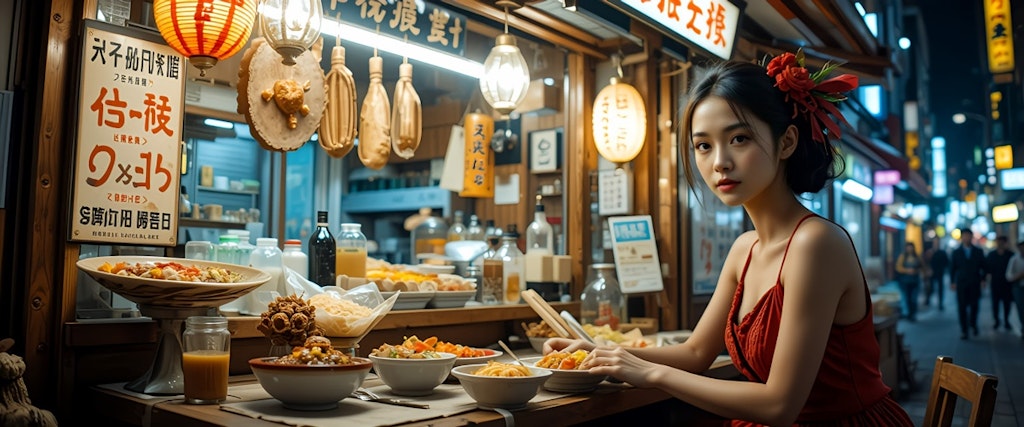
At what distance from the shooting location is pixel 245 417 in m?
2.23

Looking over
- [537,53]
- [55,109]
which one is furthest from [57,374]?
[537,53]

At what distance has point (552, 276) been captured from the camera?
4.99 m

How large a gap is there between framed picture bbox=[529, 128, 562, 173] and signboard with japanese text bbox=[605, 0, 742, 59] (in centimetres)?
211

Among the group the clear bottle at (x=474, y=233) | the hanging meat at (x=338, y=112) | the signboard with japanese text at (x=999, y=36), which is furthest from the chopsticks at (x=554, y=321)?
the signboard with japanese text at (x=999, y=36)

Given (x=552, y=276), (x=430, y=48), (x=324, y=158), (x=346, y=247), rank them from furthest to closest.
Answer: (x=324, y=158) < (x=552, y=276) < (x=430, y=48) < (x=346, y=247)

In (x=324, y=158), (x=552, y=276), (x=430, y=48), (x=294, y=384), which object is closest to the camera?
(x=294, y=384)

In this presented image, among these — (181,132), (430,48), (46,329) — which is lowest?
(46,329)

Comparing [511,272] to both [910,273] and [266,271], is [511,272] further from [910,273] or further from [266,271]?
[910,273]

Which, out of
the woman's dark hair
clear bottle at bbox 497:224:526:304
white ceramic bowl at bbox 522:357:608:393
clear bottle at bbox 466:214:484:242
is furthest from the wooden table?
clear bottle at bbox 466:214:484:242

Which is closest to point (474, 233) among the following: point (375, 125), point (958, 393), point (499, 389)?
point (375, 125)

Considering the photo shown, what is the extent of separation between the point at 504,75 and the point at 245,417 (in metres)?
2.66

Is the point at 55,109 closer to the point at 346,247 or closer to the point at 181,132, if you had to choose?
the point at 181,132

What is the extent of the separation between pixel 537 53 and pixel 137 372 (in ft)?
14.8

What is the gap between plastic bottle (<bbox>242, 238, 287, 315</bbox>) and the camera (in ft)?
10.5
